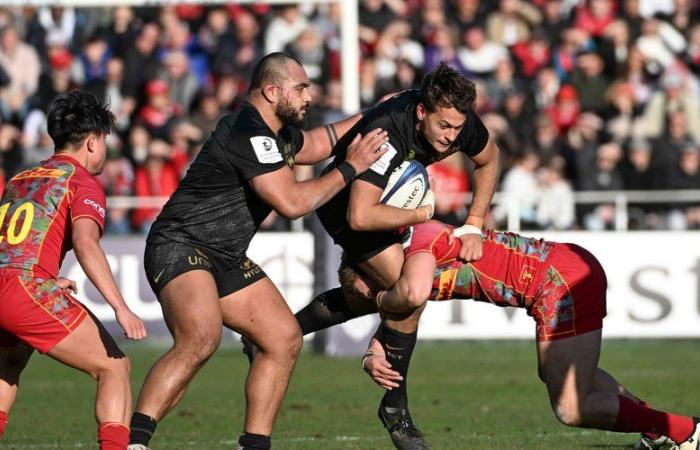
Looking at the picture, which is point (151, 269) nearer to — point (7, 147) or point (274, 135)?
point (274, 135)

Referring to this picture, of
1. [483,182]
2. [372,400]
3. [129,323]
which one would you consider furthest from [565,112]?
[129,323]

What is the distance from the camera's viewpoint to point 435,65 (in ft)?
64.2

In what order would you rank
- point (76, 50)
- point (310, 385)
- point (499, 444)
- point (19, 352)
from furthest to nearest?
1. point (76, 50)
2. point (310, 385)
3. point (499, 444)
4. point (19, 352)

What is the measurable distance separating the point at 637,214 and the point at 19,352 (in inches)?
470

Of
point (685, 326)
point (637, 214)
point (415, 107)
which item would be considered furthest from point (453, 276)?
point (637, 214)

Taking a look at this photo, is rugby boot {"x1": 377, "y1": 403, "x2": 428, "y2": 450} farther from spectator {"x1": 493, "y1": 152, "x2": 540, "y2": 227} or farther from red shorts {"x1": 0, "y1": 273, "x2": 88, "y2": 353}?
spectator {"x1": 493, "y1": 152, "x2": 540, "y2": 227}

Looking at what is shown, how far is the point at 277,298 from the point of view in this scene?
834 cm

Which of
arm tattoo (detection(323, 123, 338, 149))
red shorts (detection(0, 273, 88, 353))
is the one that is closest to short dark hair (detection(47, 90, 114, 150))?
red shorts (detection(0, 273, 88, 353))

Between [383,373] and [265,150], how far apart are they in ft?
5.20

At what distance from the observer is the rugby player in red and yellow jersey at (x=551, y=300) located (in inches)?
319

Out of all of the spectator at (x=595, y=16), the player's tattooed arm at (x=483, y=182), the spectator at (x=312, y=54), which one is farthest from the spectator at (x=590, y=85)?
the player's tattooed arm at (x=483, y=182)

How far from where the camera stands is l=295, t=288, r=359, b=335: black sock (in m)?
9.12

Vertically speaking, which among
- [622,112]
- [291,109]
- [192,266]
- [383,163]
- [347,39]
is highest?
[347,39]

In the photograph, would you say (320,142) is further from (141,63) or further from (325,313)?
(141,63)
